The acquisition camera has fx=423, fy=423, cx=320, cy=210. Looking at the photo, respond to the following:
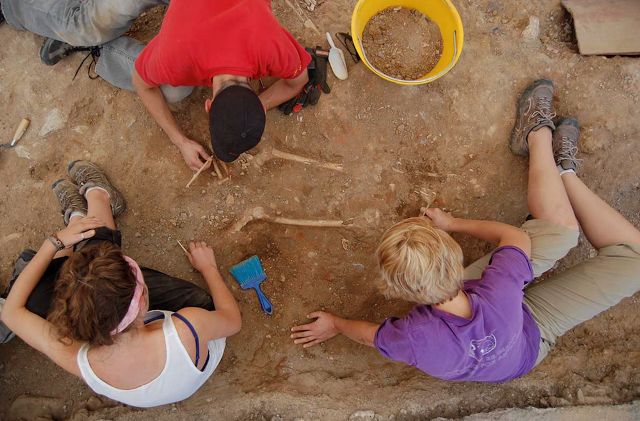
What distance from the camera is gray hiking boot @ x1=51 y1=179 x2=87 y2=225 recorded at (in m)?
2.58

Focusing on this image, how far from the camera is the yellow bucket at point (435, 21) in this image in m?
2.52

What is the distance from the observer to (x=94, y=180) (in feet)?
8.79

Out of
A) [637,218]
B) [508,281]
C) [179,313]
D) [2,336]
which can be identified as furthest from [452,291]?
[2,336]

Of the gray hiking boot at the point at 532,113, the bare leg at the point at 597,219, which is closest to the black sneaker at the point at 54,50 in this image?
the gray hiking boot at the point at 532,113

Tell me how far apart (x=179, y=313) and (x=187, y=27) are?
1389 millimetres

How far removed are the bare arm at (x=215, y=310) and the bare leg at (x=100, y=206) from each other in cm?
51

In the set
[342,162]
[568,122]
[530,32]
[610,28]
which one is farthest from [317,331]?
[610,28]

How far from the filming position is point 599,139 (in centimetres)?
282

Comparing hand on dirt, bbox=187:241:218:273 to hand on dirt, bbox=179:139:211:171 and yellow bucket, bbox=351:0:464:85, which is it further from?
yellow bucket, bbox=351:0:464:85

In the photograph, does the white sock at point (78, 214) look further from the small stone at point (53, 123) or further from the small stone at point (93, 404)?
the small stone at point (93, 404)

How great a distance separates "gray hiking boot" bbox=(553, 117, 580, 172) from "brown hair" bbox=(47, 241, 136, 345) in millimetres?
2573

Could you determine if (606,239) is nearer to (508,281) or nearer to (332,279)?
(508,281)

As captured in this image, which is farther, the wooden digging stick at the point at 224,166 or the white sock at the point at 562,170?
the wooden digging stick at the point at 224,166

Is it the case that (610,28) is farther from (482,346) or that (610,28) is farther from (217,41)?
(217,41)
